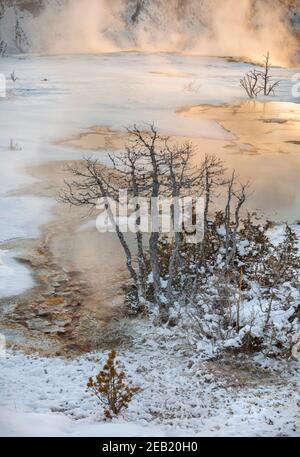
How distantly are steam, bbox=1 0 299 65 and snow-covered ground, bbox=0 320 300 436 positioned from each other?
34303 millimetres

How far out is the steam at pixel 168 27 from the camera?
3834cm

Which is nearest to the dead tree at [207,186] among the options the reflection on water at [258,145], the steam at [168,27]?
the reflection on water at [258,145]

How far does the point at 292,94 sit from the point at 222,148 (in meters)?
9.51

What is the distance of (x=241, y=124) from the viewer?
17.0m

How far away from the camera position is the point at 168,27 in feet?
131

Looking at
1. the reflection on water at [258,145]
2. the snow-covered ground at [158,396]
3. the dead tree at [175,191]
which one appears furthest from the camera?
the reflection on water at [258,145]

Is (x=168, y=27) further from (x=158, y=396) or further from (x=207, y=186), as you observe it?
(x=158, y=396)

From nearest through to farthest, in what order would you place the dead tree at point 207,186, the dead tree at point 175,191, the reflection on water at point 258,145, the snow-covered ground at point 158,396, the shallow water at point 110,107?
1. the snow-covered ground at point 158,396
2. the dead tree at point 175,191
3. the dead tree at point 207,186
4. the reflection on water at point 258,145
5. the shallow water at point 110,107

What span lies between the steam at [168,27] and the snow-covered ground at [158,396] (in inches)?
1351

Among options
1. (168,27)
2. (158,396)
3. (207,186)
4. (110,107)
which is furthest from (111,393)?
(168,27)

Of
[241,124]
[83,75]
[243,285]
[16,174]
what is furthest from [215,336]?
[83,75]

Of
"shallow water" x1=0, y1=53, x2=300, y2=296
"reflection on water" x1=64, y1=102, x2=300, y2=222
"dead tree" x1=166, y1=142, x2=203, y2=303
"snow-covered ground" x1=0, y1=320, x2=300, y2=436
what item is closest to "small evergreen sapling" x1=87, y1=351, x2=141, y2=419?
"snow-covered ground" x1=0, y1=320, x2=300, y2=436

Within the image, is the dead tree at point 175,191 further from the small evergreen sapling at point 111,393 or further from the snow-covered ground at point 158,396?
the small evergreen sapling at point 111,393
